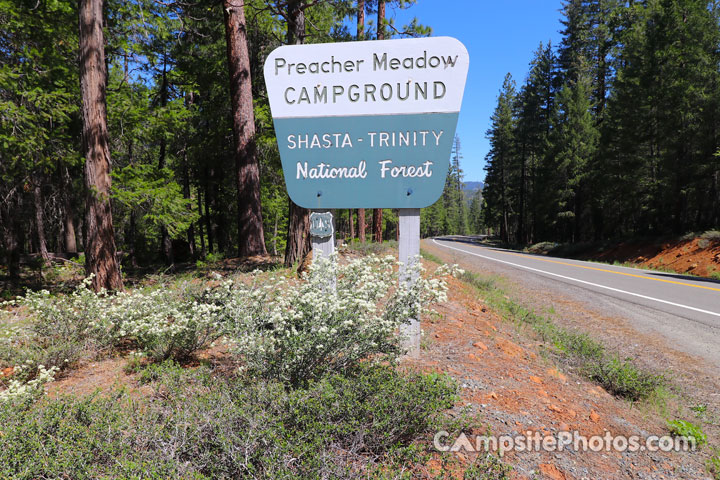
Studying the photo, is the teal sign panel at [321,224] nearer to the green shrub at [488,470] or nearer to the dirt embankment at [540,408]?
the dirt embankment at [540,408]

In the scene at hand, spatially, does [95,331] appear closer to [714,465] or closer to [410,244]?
[410,244]

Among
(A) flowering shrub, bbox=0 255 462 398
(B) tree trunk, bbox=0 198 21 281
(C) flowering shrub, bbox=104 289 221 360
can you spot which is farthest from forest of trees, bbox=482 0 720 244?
A: (B) tree trunk, bbox=0 198 21 281

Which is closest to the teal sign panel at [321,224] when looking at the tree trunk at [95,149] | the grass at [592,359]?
the grass at [592,359]

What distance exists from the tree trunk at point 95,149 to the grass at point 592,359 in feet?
23.4

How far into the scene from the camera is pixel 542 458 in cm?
246

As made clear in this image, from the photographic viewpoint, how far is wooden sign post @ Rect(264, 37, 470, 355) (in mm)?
3936

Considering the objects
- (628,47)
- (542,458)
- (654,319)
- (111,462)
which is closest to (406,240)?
(542,458)

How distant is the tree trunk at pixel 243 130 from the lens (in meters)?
8.70

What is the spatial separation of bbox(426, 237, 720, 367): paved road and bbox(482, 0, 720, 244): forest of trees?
783 cm

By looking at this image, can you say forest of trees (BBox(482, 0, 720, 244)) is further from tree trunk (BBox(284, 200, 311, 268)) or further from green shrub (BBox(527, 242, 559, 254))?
tree trunk (BBox(284, 200, 311, 268))

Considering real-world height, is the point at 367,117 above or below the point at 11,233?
above

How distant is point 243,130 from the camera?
911 centimetres

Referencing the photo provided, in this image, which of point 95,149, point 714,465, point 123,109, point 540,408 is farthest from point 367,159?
point 123,109

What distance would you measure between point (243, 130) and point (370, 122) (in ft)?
19.9
